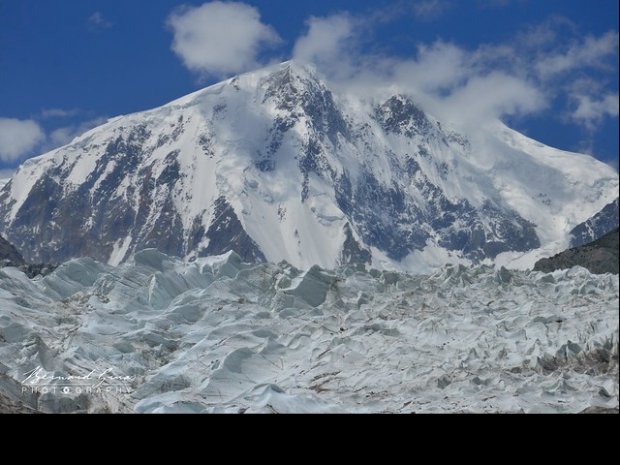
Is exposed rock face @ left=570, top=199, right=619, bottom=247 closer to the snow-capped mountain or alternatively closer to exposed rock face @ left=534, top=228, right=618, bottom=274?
exposed rock face @ left=534, top=228, right=618, bottom=274

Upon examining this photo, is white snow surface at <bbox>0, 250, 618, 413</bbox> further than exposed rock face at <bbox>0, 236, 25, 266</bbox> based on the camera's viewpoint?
No

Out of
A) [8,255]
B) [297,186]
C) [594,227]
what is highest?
[297,186]

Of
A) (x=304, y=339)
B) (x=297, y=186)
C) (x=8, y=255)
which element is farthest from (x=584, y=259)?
(x=297, y=186)

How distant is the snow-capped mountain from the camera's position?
123 ft

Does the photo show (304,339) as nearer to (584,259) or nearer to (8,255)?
(584,259)

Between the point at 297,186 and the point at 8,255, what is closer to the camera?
the point at 8,255

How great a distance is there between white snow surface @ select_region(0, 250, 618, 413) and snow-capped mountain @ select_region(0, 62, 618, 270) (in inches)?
109

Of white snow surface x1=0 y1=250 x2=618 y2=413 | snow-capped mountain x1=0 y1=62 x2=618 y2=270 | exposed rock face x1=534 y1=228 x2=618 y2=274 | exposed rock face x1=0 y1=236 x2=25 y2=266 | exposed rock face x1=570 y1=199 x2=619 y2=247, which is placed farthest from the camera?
exposed rock face x1=0 y1=236 x2=25 y2=266

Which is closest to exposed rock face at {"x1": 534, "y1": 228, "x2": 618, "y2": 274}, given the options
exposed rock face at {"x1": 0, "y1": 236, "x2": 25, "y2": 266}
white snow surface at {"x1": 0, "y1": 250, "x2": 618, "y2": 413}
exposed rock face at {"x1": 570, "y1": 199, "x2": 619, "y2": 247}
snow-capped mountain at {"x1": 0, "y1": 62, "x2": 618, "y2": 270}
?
exposed rock face at {"x1": 570, "y1": 199, "x2": 619, "y2": 247}

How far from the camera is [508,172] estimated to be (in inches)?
1821

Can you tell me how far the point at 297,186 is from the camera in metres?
115

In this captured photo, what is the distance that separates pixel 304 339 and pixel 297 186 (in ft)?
295
